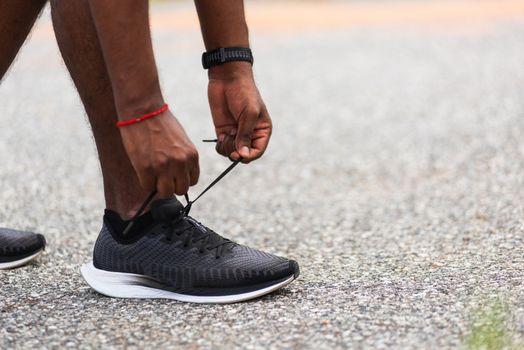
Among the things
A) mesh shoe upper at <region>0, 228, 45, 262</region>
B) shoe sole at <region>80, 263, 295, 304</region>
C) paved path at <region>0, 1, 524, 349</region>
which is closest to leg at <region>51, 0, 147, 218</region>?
shoe sole at <region>80, 263, 295, 304</region>

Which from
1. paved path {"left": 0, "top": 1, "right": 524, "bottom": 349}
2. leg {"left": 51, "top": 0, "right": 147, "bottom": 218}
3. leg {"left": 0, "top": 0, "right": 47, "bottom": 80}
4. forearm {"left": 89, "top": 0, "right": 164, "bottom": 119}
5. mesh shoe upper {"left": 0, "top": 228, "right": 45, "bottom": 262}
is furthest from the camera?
mesh shoe upper {"left": 0, "top": 228, "right": 45, "bottom": 262}

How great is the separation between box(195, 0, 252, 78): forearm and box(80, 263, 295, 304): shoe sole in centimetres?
51

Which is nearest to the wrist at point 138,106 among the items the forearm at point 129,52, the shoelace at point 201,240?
the forearm at point 129,52

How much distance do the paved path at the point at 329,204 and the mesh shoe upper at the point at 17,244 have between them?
0.05 meters

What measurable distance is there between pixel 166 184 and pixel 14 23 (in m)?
0.72

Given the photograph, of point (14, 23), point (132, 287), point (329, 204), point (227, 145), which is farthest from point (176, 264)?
point (329, 204)

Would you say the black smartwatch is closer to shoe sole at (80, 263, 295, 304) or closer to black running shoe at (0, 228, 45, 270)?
shoe sole at (80, 263, 295, 304)

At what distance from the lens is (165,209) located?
2.08m

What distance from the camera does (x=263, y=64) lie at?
30.3ft

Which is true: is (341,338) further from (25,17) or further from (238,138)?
(25,17)

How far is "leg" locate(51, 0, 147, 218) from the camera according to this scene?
2.03m

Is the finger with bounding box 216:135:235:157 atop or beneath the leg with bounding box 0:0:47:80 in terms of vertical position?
beneath

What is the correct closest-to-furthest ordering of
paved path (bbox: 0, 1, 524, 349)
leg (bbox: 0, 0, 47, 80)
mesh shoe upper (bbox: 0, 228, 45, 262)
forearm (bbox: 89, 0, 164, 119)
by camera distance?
forearm (bbox: 89, 0, 164, 119) → paved path (bbox: 0, 1, 524, 349) → leg (bbox: 0, 0, 47, 80) → mesh shoe upper (bbox: 0, 228, 45, 262)

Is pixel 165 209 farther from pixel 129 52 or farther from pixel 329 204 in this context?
pixel 329 204
